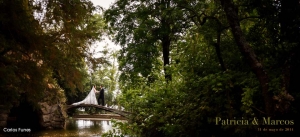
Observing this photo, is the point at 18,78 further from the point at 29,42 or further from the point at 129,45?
the point at 129,45

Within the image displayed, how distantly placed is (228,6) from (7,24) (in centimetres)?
497

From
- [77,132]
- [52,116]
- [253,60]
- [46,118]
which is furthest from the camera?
[52,116]

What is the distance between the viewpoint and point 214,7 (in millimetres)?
6574

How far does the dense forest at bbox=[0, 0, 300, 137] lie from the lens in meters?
4.56

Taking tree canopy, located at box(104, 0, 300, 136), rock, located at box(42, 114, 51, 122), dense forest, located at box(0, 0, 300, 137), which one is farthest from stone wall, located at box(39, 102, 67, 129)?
tree canopy, located at box(104, 0, 300, 136)

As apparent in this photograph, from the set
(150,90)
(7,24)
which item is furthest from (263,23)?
(7,24)

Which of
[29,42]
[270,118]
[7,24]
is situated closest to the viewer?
[270,118]

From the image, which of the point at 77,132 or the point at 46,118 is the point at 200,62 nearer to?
the point at 77,132

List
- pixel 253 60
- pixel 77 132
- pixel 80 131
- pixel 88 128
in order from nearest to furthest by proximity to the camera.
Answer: pixel 253 60 → pixel 77 132 → pixel 80 131 → pixel 88 128

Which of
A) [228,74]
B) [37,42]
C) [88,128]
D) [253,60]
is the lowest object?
[88,128]

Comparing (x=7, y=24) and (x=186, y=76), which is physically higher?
(x=7, y=24)

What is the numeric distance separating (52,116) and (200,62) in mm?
13391

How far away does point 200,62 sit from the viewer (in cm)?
662

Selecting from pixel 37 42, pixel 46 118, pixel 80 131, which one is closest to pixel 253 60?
pixel 37 42
